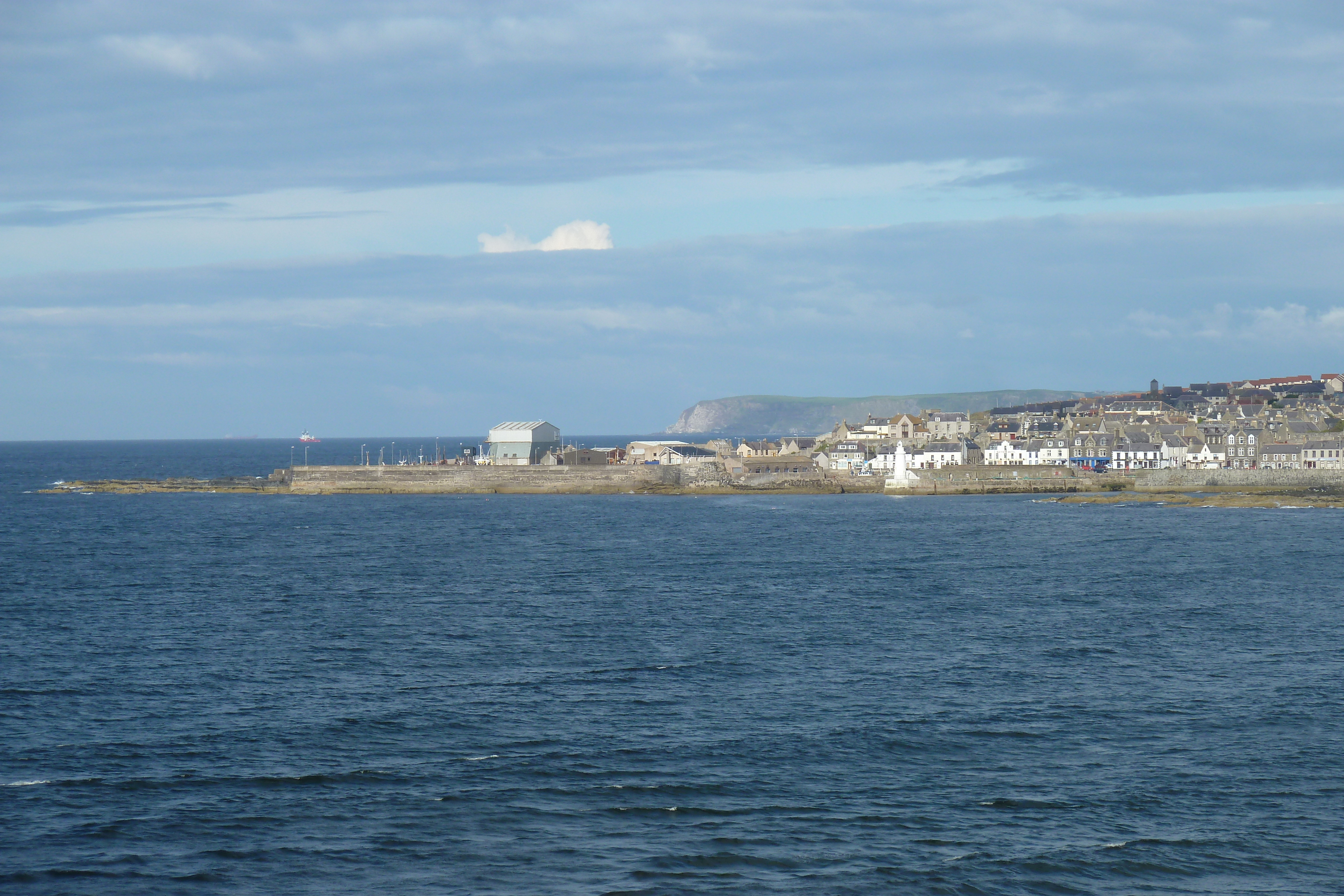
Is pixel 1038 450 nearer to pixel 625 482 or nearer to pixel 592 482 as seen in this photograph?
pixel 625 482

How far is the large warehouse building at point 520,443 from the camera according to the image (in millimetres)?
149375

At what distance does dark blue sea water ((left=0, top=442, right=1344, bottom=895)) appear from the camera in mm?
22078

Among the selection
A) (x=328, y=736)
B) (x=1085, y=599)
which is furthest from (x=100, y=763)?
(x=1085, y=599)

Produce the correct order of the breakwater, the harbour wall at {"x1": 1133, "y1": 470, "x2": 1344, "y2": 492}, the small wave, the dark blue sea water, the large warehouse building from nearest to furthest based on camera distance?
the dark blue sea water → the small wave → the harbour wall at {"x1": 1133, "y1": 470, "x2": 1344, "y2": 492} → the breakwater → the large warehouse building

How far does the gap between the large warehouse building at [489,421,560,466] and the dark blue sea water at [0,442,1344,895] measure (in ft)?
277

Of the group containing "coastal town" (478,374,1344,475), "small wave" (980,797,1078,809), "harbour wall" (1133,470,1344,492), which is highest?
"coastal town" (478,374,1344,475)

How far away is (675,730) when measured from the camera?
30.4 metres

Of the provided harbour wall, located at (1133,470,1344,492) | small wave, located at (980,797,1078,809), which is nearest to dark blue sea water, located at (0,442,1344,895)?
small wave, located at (980,797,1078,809)

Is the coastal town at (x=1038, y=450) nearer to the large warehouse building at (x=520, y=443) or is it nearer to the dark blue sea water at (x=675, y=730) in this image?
the large warehouse building at (x=520, y=443)

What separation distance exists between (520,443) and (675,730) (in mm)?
122370

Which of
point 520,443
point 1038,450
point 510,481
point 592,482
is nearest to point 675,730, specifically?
point 592,482

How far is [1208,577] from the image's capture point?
59.1 meters

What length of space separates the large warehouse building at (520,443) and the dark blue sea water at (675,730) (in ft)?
277

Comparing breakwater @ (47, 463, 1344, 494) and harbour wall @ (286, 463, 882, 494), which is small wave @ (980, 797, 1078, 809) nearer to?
breakwater @ (47, 463, 1344, 494)
